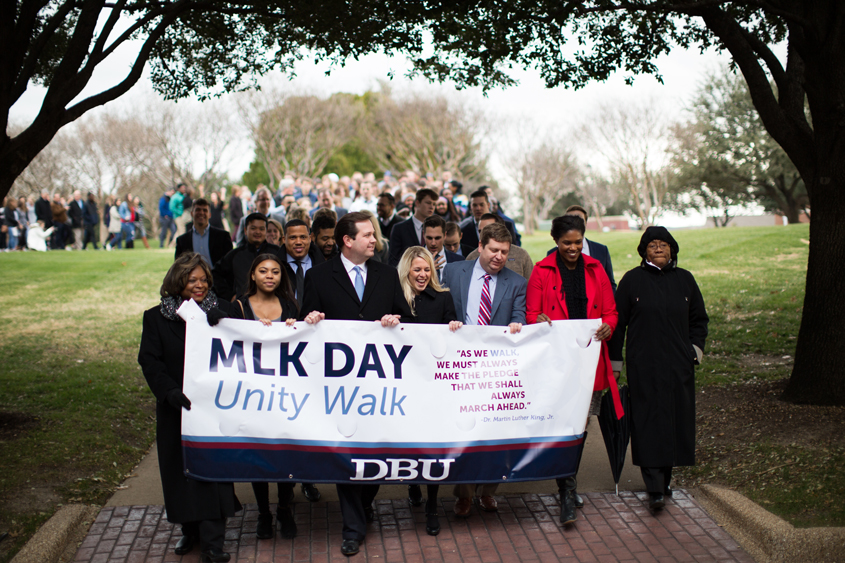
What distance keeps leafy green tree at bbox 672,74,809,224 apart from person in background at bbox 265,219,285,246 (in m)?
30.7

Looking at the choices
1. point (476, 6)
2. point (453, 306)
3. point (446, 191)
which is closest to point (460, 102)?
point (446, 191)

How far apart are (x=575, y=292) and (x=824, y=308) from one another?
126 inches

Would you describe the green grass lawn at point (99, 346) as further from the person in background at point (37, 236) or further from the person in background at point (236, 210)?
the person in background at point (37, 236)

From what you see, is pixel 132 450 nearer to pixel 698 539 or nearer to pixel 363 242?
pixel 363 242

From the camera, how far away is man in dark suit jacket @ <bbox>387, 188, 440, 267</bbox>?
924 centimetres

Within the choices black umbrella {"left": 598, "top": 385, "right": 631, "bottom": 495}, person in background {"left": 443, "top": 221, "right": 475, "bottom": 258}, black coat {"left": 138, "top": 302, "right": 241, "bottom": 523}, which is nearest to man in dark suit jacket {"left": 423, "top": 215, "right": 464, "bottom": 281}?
person in background {"left": 443, "top": 221, "right": 475, "bottom": 258}

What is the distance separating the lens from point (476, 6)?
7867 millimetres

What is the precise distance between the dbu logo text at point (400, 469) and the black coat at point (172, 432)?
892 millimetres

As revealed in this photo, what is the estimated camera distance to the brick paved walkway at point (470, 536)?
16.1 ft

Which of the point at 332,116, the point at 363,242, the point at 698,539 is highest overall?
the point at 332,116

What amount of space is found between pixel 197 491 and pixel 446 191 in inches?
397

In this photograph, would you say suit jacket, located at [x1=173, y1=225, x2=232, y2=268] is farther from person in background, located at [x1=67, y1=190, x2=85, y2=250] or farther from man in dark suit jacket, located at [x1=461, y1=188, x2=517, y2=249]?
person in background, located at [x1=67, y1=190, x2=85, y2=250]

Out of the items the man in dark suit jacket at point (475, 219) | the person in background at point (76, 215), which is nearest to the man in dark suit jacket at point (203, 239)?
the man in dark suit jacket at point (475, 219)

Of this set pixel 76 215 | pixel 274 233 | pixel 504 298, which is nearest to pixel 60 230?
pixel 76 215
